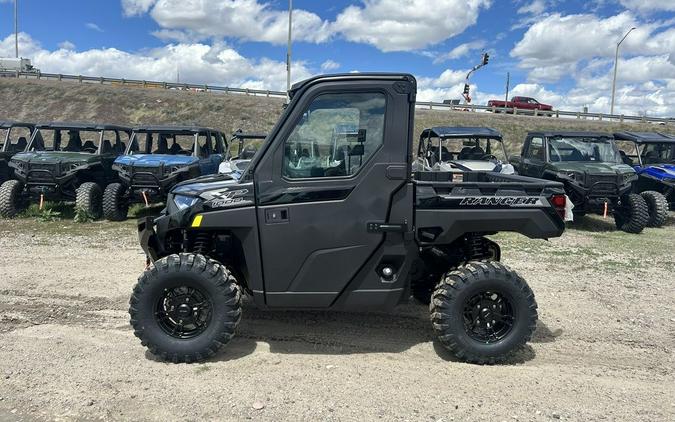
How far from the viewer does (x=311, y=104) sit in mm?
3977

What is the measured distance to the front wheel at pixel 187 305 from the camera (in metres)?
4.00

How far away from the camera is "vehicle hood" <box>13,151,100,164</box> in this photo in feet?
35.3

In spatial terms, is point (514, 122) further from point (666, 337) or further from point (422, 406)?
point (422, 406)

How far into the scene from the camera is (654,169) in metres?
12.1

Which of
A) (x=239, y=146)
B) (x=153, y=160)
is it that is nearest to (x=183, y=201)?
(x=153, y=160)

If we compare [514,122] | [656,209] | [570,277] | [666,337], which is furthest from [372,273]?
[514,122]

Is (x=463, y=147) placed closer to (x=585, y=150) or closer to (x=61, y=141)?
(x=585, y=150)

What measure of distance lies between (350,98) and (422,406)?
2.29 metres

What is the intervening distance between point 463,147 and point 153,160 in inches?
281

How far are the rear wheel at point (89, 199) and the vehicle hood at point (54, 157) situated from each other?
0.64 m

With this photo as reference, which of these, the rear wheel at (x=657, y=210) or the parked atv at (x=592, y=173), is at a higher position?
the parked atv at (x=592, y=173)

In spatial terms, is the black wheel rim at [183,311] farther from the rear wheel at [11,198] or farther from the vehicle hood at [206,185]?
the rear wheel at [11,198]

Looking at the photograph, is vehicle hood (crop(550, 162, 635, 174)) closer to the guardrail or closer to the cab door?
the cab door

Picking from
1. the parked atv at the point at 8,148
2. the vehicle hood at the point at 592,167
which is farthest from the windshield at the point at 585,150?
the parked atv at the point at 8,148
